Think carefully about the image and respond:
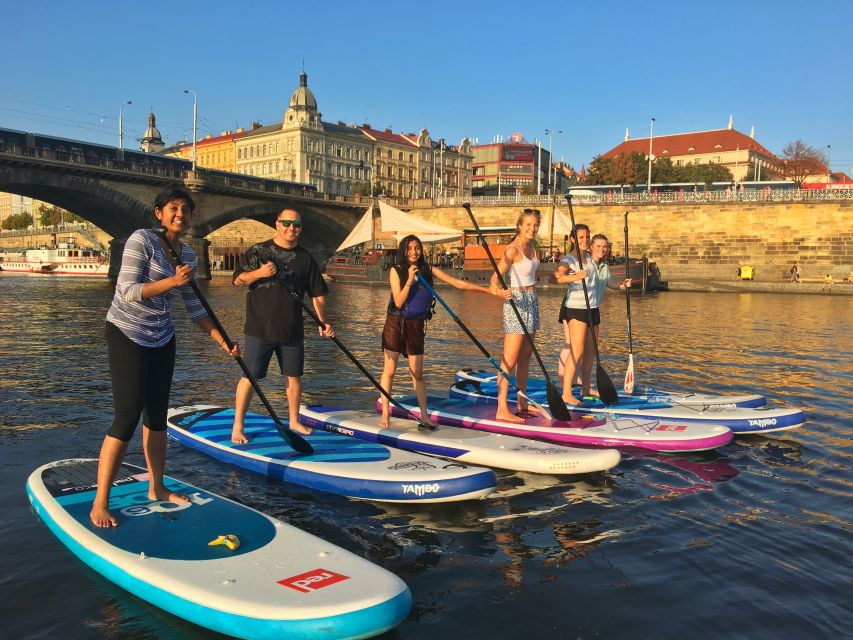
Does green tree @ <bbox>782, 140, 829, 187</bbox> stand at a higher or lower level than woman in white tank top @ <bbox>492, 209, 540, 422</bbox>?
higher

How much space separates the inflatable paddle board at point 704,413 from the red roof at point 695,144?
110 metres

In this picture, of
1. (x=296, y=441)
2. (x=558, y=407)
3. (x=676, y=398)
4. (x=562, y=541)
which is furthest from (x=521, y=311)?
(x=562, y=541)

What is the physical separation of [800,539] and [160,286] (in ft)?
15.6

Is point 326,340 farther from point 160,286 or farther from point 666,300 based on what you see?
point 666,300

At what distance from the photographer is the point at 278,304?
6578mm

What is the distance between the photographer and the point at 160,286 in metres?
4.16

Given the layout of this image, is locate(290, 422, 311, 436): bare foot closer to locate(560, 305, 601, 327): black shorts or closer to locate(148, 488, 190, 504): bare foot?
locate(148, 488, 190, 504): bare foot

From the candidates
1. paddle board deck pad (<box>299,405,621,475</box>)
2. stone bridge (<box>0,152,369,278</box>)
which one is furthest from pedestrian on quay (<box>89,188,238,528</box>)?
stone bridge (<box>0,152,369,278</box>)

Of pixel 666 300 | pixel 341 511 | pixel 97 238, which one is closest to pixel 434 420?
pixel 341 511

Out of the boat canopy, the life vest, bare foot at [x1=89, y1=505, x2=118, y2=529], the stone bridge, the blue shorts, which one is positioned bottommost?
bare foot at [x1=89, y1=505, x2=118, y2=529]

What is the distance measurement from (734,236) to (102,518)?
2263 inches

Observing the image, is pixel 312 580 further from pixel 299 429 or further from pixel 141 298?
pixel 299 429

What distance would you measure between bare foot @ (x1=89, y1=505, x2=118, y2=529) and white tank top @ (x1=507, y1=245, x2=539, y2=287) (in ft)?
15.5

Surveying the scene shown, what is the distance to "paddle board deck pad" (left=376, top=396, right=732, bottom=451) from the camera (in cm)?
699
